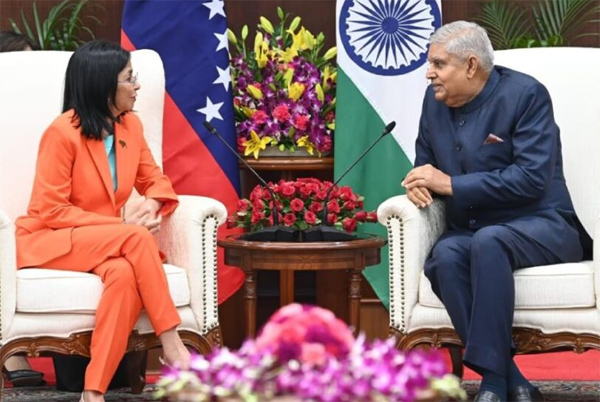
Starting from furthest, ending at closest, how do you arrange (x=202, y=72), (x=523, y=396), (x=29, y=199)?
(x=202, y=72)
(x=29, y=199)
(x=523, y=396)

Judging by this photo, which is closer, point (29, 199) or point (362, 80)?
point (29, 199)

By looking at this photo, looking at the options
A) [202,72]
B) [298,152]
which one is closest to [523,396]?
[298,152]

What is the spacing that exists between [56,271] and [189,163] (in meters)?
1.24

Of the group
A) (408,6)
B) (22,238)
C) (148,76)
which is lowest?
(22,238)

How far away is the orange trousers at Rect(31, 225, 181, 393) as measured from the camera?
3781 mm

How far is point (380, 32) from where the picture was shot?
5.04 metres

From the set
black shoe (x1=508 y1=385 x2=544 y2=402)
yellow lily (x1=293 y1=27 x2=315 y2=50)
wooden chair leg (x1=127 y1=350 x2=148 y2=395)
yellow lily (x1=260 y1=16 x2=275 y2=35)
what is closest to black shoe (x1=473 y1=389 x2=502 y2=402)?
black shoe (x1=508 y1=385 x2=544 y2=402)

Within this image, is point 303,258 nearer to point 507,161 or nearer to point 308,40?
point 507,161

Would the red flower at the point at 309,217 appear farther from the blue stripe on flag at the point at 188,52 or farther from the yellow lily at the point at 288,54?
the yellow lily at the point at 288,54

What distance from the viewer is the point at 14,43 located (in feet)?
16.4

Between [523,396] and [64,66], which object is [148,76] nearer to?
[64,66]

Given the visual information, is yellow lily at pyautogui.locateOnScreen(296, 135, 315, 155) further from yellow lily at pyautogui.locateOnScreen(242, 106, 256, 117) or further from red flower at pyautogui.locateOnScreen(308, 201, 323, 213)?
red flower at pyautogui.locateOnScreen(308, 201, 323, 213)

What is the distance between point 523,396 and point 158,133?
1707mm

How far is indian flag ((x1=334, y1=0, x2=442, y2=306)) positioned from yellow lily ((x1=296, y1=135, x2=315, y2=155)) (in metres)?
0.18
